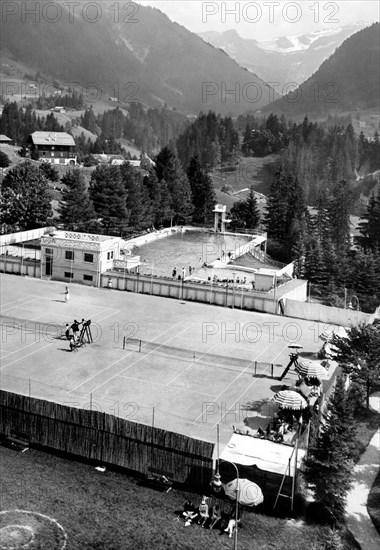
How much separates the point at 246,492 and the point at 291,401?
6532mm

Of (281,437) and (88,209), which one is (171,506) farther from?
(88,209)

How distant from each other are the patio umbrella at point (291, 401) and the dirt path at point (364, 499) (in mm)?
3426

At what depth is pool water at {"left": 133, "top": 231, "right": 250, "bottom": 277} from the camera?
205 ft

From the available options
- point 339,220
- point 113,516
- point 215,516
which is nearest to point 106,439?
point 113,516

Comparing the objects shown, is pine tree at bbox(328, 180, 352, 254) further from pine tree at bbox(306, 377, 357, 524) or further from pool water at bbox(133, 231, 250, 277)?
pine tree at bbox(306, 377, 357, 524)

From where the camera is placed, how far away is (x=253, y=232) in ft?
281

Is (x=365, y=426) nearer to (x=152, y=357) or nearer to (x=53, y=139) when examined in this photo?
(x=152, y=357)

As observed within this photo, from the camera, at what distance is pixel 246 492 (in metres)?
21.8

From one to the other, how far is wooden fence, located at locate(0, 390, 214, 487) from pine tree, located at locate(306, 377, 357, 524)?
3750mm

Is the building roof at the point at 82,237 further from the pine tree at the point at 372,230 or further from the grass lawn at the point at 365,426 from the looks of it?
the pine tree at the point at 372,230

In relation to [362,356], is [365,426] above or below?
below

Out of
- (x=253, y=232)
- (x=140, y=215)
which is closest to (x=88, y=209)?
(x=140, y=215)

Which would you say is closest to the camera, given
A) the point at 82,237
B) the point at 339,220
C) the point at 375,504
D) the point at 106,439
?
the point at 375,504

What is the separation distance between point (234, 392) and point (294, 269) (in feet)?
125
